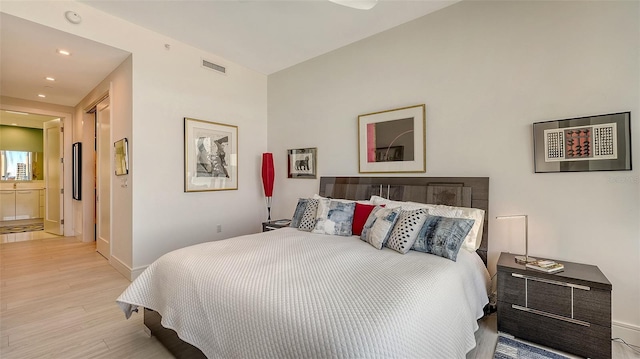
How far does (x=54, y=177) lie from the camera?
19.9 ft

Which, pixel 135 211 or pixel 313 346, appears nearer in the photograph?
pixel 313 346

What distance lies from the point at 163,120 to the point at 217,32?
126cm

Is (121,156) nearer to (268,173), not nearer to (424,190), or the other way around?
(268,173)

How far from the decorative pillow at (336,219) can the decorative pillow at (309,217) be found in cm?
11

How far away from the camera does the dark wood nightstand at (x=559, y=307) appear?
1775mm

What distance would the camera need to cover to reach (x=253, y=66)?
14.4 feet

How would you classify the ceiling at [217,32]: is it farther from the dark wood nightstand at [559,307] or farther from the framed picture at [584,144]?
the dark wood nightstand at [559,307]

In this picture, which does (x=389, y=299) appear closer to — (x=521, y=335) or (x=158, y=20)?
(x=521, y=335)

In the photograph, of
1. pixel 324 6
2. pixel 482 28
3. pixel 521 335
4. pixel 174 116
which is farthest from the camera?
pixel 174 116

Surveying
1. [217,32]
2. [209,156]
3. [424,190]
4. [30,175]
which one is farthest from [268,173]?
[30,175]

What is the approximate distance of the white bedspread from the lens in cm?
113

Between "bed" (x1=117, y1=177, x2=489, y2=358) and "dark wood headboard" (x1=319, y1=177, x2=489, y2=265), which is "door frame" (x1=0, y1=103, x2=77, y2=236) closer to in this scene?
"bed" (x1=117, y1=177, x2=489, y2=358)

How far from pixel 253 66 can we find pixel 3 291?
13.2ft

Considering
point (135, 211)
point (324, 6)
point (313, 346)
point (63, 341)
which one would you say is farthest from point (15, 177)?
point (313, 346)
